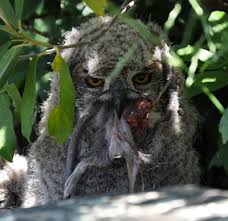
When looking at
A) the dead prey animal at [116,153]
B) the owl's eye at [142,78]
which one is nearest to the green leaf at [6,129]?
the dead prey animal at [116,153]

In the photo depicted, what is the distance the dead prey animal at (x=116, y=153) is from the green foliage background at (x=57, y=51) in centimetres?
39

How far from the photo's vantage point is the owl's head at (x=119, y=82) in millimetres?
4023

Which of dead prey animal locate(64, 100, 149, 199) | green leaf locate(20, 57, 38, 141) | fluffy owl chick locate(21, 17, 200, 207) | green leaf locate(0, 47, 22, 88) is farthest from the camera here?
fluffy owl chick locate(21, 17, 200, 207)

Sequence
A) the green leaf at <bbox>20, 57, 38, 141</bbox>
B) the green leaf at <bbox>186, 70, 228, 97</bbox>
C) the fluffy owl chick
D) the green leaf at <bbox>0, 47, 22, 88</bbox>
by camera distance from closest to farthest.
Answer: the green leaf at <bbox>0, 47, 22, 88</bbox>
the green leaf at <bbox>20, 57, 38, 141</bbox>
the green leaf at <bbox>186, 70, 228, 97</bbox>
the fluffy owl chick

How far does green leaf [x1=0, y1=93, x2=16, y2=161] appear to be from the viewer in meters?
3.28

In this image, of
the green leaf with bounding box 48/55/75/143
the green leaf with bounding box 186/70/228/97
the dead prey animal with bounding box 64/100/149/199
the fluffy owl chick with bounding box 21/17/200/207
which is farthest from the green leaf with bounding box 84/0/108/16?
the dead prey animal with bounding box 64/100/149/199

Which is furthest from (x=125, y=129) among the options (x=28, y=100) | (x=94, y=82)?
(x=28, y=100)

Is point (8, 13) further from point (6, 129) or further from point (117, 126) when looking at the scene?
point (117, 126)

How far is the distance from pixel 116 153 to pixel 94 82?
400mm

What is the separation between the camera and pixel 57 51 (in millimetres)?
2877

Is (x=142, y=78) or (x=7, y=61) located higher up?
(x=142, y=78)

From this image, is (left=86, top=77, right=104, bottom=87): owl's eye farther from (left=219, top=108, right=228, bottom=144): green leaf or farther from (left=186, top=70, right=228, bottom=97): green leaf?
(left=219, top=108, right=228, bottom=144): green leaf

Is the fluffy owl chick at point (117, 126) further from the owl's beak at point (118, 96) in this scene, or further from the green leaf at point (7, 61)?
the green leaf at point (7, 61)

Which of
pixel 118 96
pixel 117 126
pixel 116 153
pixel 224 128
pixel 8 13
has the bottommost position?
pixel 224 128
